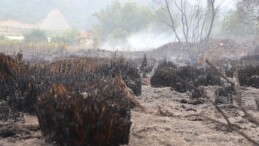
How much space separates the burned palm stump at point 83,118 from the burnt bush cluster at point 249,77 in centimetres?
648

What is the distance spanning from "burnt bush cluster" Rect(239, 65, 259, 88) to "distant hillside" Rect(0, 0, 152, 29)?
70817mm

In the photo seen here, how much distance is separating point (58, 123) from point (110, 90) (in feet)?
2.42

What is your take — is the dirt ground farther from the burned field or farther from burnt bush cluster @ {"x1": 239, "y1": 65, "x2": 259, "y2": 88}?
burnt bush cluster @ {"x1": 239, "y1": 65, "x2": 259, "y2": 88}

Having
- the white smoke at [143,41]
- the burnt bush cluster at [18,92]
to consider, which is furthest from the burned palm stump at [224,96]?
the white smoke at [143,41]

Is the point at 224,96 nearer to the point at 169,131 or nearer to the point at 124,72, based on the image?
the point at 124,72

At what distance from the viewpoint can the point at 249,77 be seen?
9664 mm

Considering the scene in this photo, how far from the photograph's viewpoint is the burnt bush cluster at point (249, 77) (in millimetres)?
9438

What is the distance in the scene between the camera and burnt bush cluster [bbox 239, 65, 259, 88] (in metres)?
9.44

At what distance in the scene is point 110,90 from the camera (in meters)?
3.96

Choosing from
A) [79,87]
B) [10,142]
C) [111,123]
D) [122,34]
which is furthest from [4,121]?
[122,34]

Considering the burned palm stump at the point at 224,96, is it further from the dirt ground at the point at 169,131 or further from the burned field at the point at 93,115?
the dirt ground at the point at 169,131

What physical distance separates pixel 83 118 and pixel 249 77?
7.25m

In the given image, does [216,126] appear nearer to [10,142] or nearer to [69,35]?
[10,142]

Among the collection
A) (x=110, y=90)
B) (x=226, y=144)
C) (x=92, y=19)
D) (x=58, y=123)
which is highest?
(x=92, y=19)
